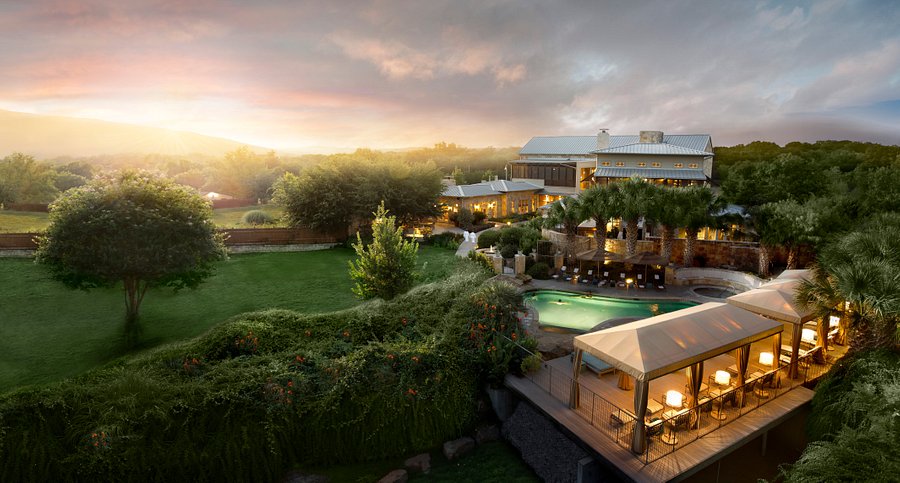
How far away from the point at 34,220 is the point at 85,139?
2502 inches

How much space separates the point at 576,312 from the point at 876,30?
25567 millimetres

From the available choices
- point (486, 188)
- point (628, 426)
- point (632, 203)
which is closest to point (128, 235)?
point (628, 426)

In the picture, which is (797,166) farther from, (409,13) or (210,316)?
(210,316)

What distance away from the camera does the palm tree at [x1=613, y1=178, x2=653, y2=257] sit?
21484mm

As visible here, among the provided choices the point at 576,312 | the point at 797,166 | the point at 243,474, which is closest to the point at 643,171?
the point at 797,166

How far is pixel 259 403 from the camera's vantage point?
9180mm

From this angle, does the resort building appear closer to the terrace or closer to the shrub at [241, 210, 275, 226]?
the shrub at [241, 210, 275, 226]

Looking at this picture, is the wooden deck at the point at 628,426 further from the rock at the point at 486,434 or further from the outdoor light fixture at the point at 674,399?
the rock at the point at 486,434

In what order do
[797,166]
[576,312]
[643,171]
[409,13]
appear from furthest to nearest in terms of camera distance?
[643,171], [797,166], [409,13], [576,312]

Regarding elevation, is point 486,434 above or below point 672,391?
below

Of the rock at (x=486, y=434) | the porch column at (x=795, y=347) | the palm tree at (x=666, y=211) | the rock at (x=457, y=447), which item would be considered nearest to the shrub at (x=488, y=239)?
the palm tree at (x=666, y=211)

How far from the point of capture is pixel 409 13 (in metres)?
24.2

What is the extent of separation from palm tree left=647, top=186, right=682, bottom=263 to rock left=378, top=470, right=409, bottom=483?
1715 cm

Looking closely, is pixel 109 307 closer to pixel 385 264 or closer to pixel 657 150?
pixel 385 264
